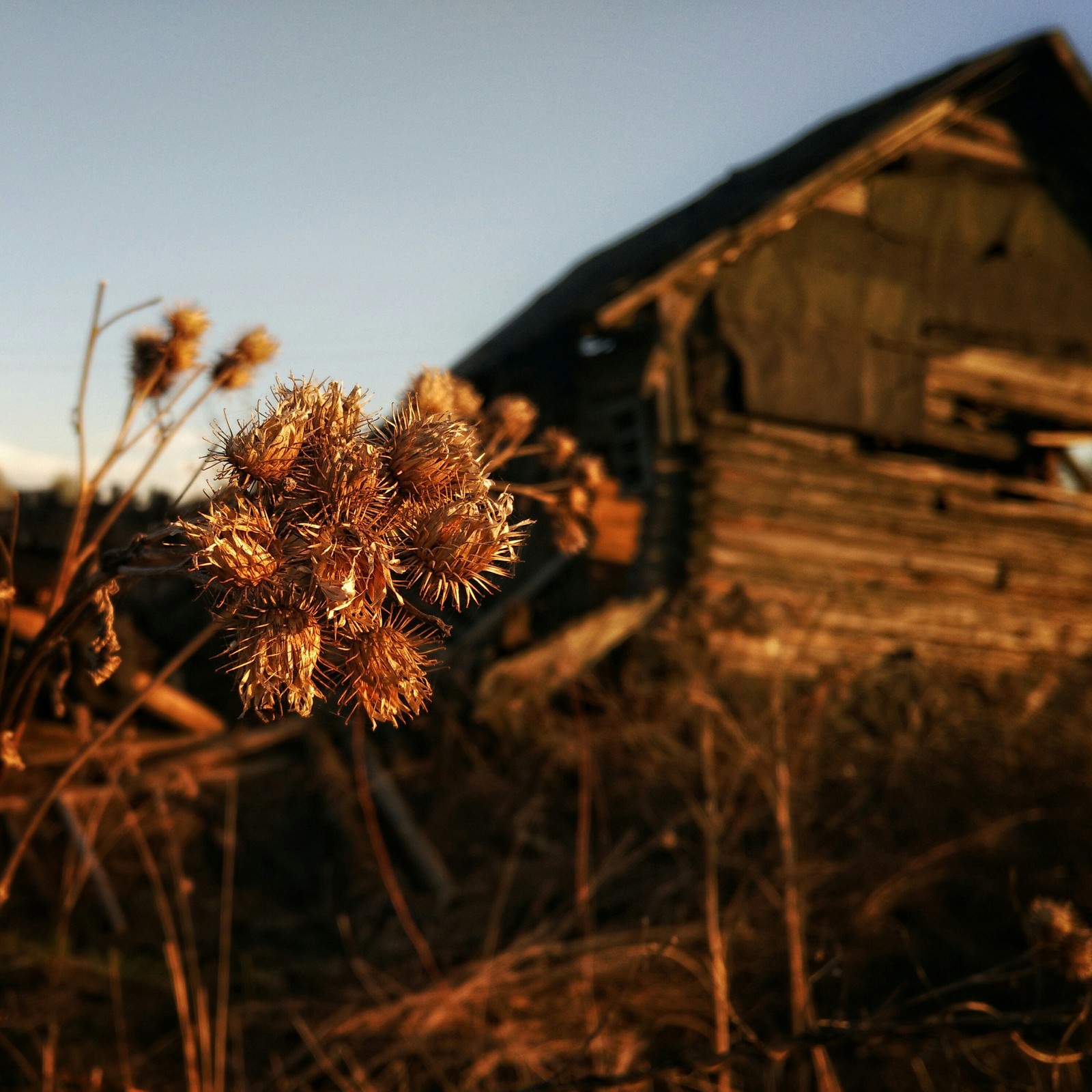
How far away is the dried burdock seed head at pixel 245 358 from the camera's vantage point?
2283 mm

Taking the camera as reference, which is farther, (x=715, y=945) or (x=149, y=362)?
(x=715, y=945)

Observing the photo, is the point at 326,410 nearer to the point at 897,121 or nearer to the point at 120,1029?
the point at 120,1029

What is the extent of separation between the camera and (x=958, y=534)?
1076cm

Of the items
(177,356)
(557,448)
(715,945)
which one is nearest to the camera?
(177,356)

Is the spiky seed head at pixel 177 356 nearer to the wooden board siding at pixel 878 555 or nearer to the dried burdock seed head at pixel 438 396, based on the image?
the dried burdock seed head at pixel 438 396

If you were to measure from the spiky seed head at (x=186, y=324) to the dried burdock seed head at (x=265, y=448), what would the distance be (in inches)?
48.8

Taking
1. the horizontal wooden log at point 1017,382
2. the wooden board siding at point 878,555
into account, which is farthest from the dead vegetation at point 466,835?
the horizontal wooden log at point 1017,382

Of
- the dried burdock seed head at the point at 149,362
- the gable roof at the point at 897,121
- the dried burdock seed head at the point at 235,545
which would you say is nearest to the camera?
the dried burdock seed head at the point at 235,545

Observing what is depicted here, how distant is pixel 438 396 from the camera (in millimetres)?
1736

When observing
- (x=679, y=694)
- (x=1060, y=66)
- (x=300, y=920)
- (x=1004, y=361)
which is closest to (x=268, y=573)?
(x=300, y=920)

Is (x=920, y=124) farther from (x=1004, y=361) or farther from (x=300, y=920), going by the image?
(x=300, y=920)

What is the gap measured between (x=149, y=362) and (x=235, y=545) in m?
1.44

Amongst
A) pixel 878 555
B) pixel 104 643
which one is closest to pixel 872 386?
pixel 878 555

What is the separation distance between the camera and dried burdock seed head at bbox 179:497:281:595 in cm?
104
